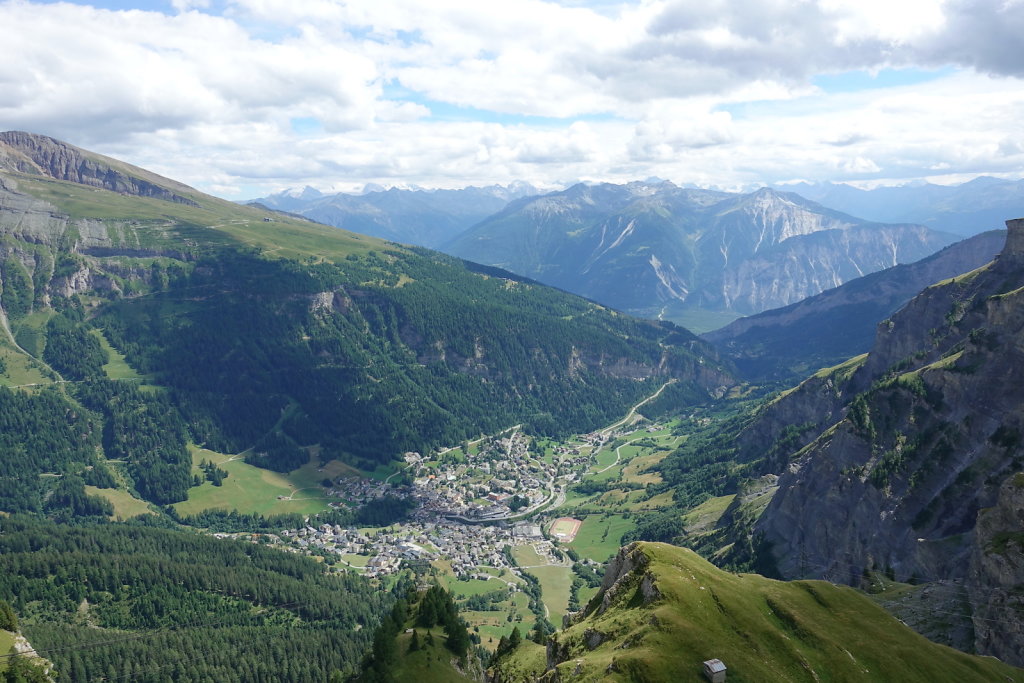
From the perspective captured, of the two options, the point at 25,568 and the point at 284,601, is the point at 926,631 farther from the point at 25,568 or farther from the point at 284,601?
the point at 25,568

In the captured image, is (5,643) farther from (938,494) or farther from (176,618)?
Answer: (938,494)

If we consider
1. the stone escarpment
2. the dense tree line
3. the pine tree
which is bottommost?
the dense tree line

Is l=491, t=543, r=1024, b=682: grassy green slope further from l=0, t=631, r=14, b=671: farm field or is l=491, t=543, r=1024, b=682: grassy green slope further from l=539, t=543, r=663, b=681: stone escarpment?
l=0, t=631, r=14, b=671: farm field

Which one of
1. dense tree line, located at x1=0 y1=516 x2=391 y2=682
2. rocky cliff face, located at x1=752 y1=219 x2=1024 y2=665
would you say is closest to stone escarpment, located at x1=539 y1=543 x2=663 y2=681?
rocky cliff face, located at x1=752 y1=219 x2=1024 y2=665

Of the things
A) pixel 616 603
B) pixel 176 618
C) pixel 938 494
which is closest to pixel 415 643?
pixel 616 603

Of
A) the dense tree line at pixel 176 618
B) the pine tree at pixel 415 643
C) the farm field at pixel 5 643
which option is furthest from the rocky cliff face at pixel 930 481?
the farm field at pixel 5 643

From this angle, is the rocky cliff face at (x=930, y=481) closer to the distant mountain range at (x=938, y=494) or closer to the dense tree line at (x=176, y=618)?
the distant mountain range at (x=938, y=494)
